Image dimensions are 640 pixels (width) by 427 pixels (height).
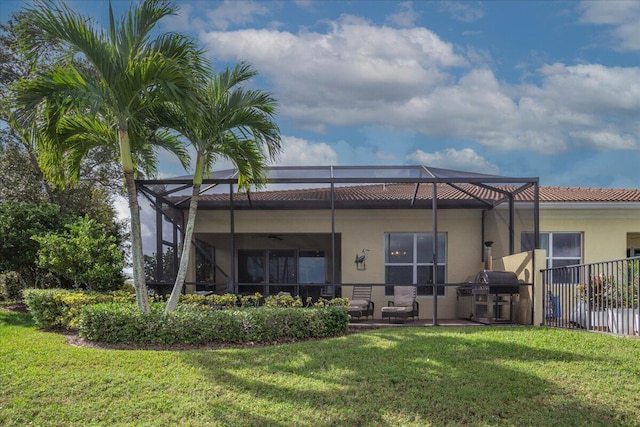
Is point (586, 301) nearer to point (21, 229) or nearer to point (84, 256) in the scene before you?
point (84, 256)

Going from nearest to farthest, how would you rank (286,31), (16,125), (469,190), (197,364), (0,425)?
(0,425) < (197,364) < (16,125) < (286,31) < (469,190)

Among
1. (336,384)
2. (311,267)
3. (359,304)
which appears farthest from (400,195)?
(336,384)

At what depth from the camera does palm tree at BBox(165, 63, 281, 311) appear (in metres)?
11.2

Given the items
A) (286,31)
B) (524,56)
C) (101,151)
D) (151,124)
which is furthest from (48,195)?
(524,56)

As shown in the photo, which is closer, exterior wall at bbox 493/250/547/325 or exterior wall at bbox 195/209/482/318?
exterior wall at bbox 493/250/547/325

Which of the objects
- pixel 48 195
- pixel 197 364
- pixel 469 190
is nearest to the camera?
pixel 197 364

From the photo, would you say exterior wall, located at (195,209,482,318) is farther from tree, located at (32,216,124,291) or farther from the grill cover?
tree, located at (32,216,124,291)

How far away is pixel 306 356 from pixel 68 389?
342cm

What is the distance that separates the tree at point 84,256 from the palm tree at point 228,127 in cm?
268

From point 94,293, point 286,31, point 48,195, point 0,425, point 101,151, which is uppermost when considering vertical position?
point 286,31

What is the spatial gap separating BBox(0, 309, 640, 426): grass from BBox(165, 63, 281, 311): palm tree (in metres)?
2.89

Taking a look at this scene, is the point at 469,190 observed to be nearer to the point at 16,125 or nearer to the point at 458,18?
the point at 458,18

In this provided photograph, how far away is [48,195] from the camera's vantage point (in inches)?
673

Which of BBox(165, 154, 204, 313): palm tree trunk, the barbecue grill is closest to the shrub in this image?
BBox(165, 154, 204, 313): palm tree trunk
